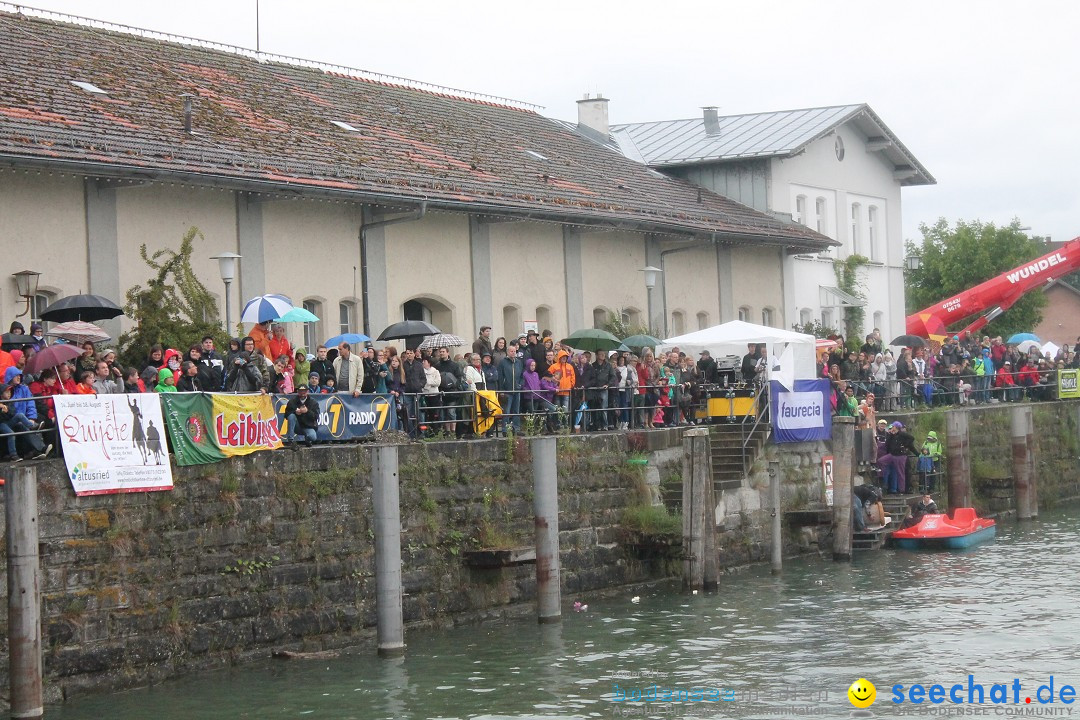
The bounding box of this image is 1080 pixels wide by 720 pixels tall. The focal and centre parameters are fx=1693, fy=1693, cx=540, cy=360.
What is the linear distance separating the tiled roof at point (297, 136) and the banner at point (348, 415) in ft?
17.9

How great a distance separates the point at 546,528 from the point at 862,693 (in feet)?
20.3

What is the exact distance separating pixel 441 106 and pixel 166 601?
2141 cm

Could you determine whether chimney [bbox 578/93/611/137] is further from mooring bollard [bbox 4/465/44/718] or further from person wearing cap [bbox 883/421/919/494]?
mooring bollard [bbox 4/465/44/718]

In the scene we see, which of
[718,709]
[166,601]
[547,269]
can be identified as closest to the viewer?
[718,709]

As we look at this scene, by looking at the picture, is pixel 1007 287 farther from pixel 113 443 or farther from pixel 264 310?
pixel 113 443

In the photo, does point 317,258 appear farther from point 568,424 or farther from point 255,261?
point 568,424

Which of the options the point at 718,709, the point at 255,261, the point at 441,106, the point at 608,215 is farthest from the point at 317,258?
the point at 718,709

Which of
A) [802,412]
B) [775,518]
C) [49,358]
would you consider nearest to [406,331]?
[775,518]

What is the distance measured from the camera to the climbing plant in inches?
1861

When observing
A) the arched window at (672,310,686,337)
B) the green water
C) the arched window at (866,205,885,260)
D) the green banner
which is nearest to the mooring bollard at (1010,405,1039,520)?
the arched window at (672,310,686,337)

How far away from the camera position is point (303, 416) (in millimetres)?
21562

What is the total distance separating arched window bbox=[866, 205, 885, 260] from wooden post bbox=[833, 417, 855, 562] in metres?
19.4

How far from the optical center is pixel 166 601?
768 inches

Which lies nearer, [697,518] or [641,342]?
[697,518]
